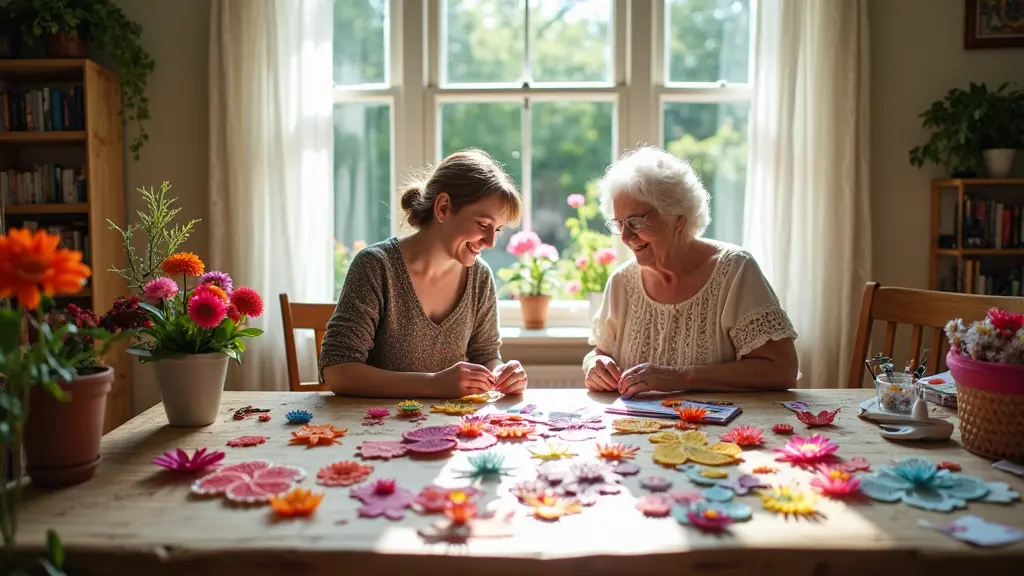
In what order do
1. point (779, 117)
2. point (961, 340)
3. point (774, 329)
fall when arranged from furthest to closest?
point (779, 117) → point (774, 329) → point (961, 340)

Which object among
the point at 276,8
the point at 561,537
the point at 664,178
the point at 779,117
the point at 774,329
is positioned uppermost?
the point at 276,8

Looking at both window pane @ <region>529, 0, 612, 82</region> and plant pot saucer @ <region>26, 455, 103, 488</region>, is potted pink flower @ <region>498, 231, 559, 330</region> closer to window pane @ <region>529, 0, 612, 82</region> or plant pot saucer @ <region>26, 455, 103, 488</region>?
window pane @ <region>529, 0, 612, 82</region>

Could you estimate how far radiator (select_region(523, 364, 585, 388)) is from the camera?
123 inches

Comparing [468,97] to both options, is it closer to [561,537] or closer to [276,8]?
[276,8]

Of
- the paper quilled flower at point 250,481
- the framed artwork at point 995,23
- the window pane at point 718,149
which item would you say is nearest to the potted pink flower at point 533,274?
the window pane at point 718,149

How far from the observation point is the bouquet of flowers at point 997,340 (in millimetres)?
1270

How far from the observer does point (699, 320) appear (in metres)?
2.01

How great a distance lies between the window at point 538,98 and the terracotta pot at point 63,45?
1000 millimetres

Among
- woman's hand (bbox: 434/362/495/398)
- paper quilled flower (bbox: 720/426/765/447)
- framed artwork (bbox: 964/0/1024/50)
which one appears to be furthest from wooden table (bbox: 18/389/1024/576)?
framed artwork (bbox: 964/0/1024/50)

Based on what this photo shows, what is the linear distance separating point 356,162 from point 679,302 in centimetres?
185

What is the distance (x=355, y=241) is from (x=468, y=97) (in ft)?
2.62

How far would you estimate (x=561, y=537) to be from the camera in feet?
3.31

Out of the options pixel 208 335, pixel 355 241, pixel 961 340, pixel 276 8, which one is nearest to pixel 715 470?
pixel 961 340

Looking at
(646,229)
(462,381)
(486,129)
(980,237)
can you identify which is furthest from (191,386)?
(980,237)
